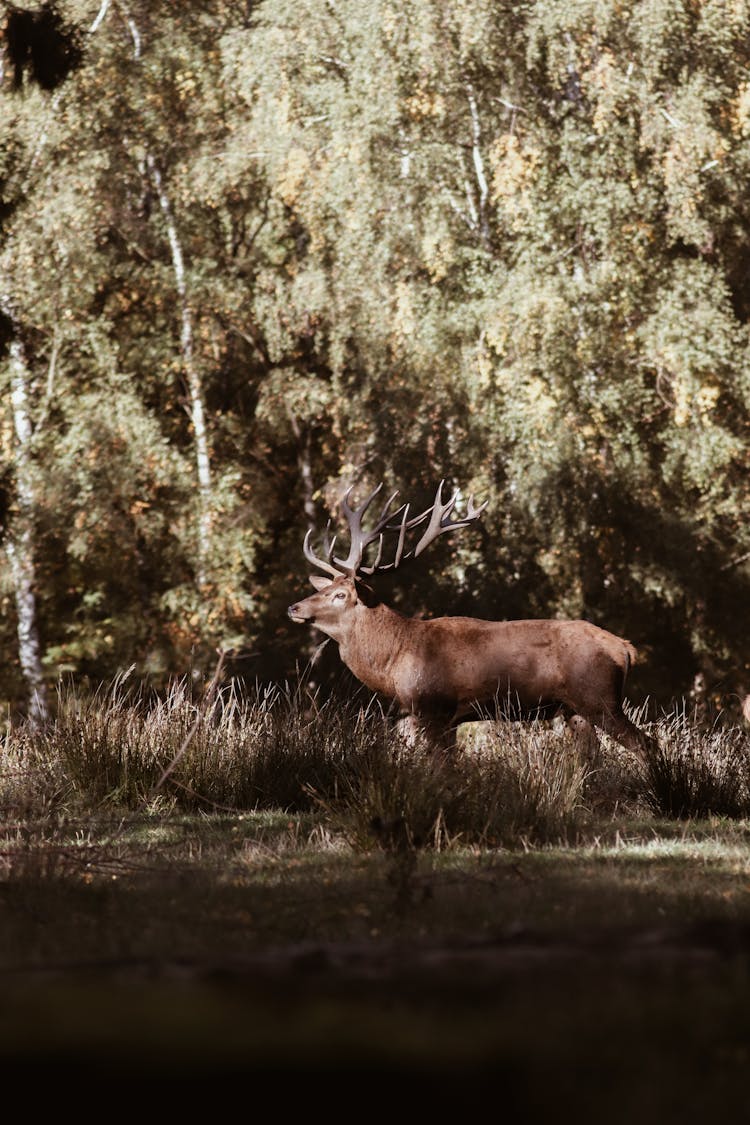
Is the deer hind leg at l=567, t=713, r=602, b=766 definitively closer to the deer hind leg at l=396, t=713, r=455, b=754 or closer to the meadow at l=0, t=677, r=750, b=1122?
the meadow at l=0, t=677, r=750, b=1122

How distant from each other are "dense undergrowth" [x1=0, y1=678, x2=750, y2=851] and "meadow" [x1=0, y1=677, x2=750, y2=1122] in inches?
1.0

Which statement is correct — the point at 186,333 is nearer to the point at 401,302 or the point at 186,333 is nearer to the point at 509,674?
the point at 401,302

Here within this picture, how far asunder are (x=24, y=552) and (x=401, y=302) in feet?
22.9

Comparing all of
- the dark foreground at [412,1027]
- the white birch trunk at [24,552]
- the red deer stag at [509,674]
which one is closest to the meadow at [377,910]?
the dark foreground at [412,1027]

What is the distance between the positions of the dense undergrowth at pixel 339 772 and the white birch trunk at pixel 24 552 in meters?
12.0

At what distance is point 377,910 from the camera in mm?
6289

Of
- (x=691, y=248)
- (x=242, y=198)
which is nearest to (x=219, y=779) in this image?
(x=691, y=248)

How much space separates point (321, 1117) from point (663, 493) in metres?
20.3

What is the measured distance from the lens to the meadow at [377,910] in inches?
132

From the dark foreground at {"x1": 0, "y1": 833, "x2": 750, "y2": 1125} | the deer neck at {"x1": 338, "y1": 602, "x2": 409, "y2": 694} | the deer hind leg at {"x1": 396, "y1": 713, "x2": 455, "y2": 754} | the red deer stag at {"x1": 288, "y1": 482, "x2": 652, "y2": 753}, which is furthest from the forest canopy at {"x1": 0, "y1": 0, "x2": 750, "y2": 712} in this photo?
the dark foreground at {"x1": 0, "y1": 833, "x2": 750, "y2": 1125}

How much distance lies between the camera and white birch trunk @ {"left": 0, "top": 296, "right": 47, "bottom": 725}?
80.0 feet

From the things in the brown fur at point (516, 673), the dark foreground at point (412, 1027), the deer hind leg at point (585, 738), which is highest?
the dark foreground at point (412, 1027)

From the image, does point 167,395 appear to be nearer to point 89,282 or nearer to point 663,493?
point 89,282

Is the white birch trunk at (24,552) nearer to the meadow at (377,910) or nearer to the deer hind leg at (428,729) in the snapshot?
the meadow at (377,910)
